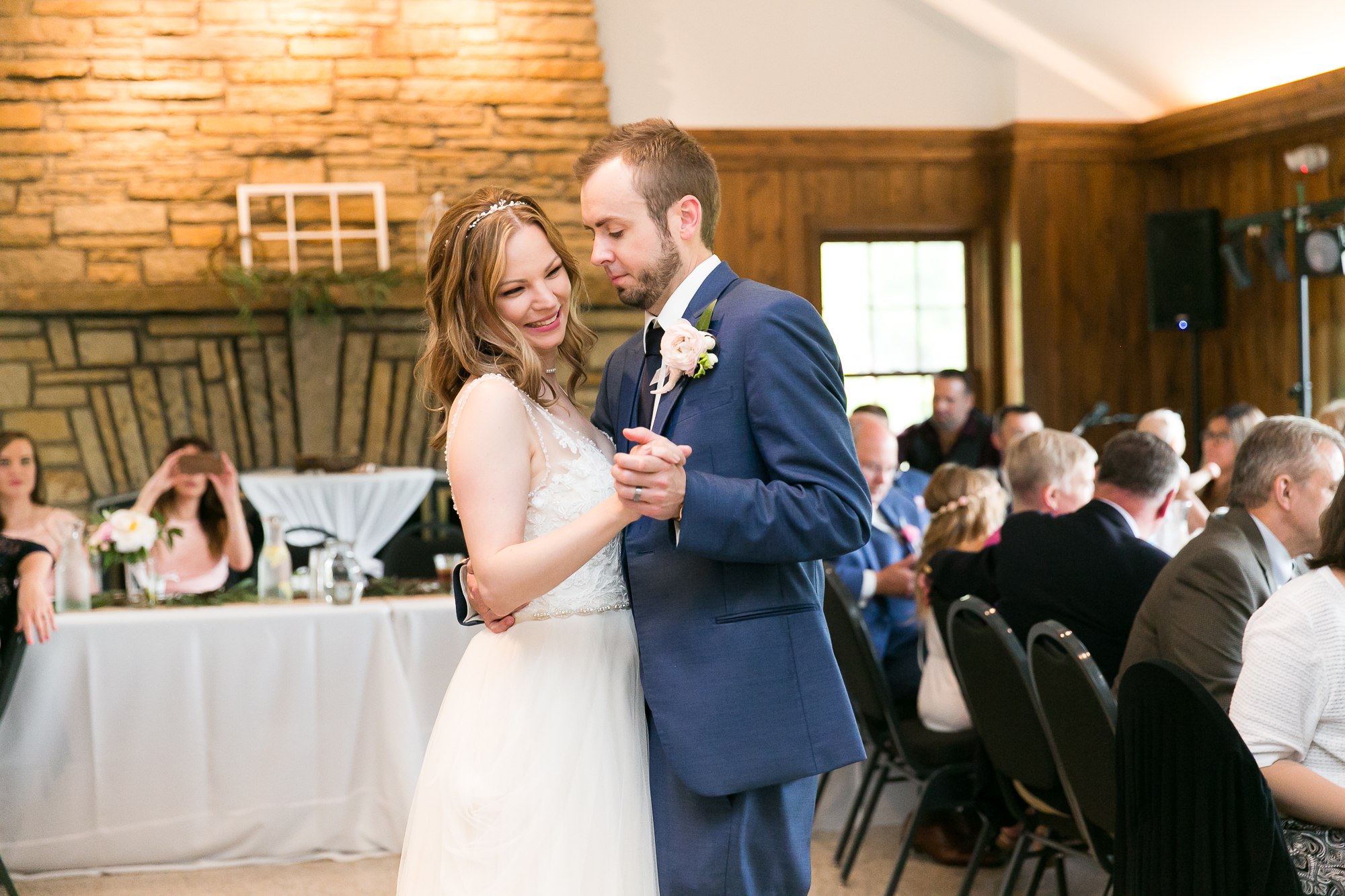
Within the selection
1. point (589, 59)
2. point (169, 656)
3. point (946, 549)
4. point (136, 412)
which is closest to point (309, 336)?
point (136, 412)

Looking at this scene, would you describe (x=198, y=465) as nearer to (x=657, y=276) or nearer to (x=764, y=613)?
(x=657, y=276)

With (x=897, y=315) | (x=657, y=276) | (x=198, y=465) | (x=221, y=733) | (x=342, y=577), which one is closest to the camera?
(x=657, y=276)

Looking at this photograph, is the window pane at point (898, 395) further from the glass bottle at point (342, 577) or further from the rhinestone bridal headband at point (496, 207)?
the rhinestone bridal headband at point (496, 207)

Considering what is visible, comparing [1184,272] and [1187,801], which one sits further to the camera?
[1184,272]

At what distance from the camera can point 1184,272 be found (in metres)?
7.45

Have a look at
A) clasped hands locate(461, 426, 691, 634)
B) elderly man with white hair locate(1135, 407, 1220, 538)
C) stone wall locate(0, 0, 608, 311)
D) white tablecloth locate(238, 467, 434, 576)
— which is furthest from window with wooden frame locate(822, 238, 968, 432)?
clasped hands locate(461, 426, 691, 634)

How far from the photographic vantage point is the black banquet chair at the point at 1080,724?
2.40m

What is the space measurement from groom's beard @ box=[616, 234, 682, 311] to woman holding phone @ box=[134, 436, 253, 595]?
3.37 m

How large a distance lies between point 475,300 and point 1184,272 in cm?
661

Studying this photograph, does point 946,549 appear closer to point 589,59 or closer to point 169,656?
point 169,656

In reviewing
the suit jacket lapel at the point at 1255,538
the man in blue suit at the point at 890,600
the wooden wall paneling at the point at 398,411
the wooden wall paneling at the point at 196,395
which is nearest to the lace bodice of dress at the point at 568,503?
the suit jacket lapel at the point at 1255,538

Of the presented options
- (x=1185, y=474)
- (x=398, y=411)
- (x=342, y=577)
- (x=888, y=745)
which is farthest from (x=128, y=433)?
(x=1185, y=474)

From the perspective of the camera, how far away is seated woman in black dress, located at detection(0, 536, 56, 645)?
11.6 ft

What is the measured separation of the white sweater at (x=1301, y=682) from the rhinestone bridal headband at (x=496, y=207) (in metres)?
1.37
